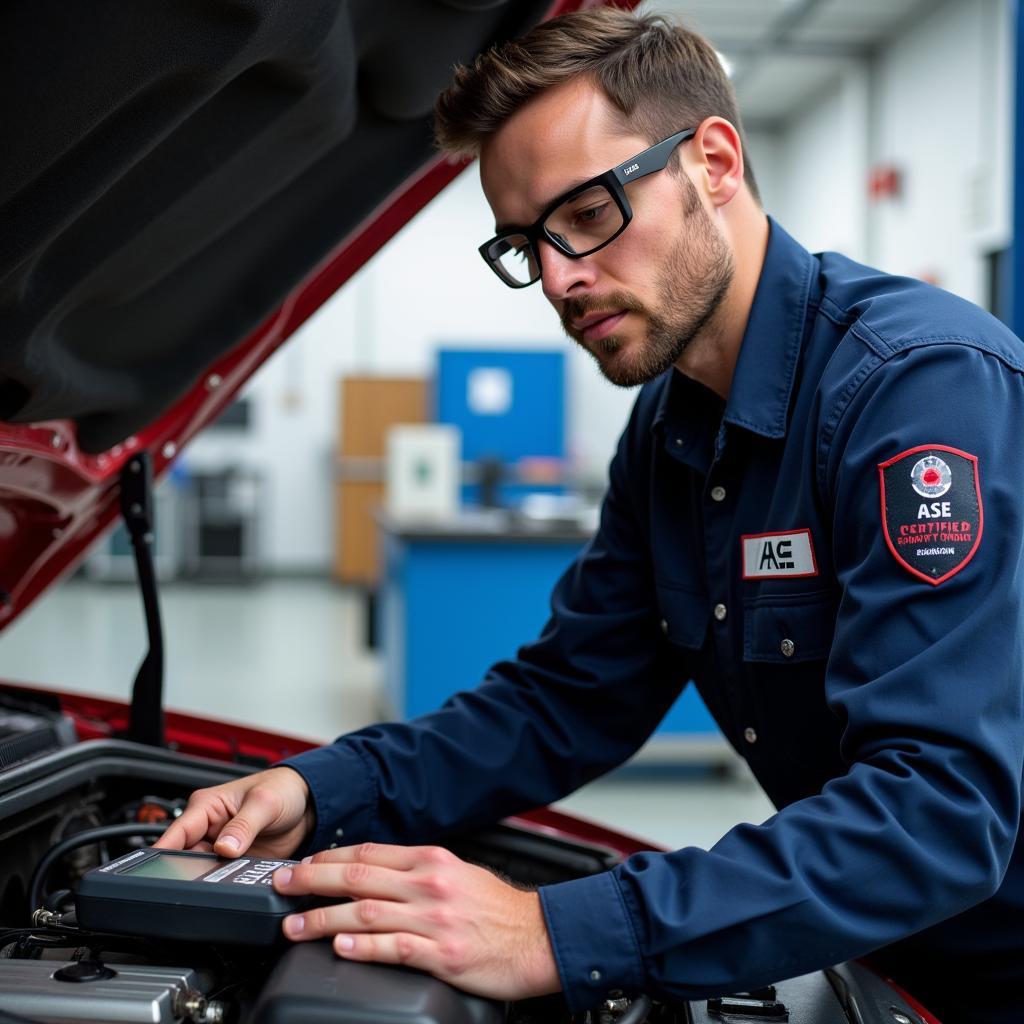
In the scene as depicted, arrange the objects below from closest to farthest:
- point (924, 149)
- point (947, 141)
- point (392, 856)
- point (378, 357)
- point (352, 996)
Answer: point (352, 996)
point (392, 856)
point (947, 141)
point (924, 149)
point (378, 357)

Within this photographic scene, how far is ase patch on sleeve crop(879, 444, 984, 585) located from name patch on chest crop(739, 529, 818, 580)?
0.51 feet

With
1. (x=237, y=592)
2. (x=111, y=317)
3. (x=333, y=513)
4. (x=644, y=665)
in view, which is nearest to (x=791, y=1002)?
(x=644, y=665)

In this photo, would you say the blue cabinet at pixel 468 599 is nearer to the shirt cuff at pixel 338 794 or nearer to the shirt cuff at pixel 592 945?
the shirt cuff at pixel 338 794

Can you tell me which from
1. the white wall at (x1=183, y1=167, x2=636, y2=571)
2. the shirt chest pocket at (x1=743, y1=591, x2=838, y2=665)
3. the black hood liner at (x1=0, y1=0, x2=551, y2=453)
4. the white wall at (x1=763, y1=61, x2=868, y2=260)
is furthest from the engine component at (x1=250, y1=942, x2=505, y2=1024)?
the white wall at (x1=183, y1=167, x2=636, y2=571)

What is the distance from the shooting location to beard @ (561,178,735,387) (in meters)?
1.08

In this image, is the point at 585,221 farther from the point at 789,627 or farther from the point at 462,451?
the point at 462,451

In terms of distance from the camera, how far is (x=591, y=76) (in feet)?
3.43

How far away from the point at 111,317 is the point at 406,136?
14.2 inches

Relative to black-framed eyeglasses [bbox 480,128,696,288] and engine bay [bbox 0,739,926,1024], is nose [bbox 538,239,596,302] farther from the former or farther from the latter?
engine bay [bbox 0,739,926,1024]

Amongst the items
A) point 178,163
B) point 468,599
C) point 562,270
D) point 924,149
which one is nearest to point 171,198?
point 178,163

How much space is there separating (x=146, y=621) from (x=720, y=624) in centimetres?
63

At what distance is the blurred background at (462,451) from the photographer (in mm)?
4266

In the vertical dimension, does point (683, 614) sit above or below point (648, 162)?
below

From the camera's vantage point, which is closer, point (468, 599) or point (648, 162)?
point (648, 162)
